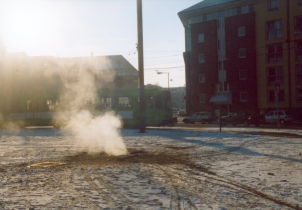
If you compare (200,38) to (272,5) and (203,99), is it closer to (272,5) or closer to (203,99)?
(203,99)

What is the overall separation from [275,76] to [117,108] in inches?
919

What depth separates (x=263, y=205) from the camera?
19.4ft

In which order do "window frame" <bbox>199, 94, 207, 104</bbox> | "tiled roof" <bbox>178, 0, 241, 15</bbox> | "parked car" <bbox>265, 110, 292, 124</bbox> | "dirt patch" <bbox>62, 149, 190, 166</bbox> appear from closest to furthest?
"dirt patch" <bbox>62, 149, 190, 166</bbox>
"parked car" <bbox>265, 110, 292, 124</bbox>
"tiled roof" <bbox>178, 0, 241, 15</bbox>
"window frame" <bbox>199, 94, 207, 104</bbox>

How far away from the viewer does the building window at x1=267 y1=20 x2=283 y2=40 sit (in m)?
42.4

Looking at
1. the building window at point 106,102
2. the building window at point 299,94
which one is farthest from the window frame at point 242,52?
the building window at point 106,102

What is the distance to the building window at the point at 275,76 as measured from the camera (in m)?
42.3

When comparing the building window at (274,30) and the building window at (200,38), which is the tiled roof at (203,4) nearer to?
the building window at (200,38)

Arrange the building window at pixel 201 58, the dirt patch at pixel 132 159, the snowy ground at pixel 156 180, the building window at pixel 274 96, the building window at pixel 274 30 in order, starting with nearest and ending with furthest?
the snowy ground at pixel 156 180, the dirt patch at pixel 132 159, the building window at pixel 274 96, the building window at pixel 274 30, the building window at pixel 201 58

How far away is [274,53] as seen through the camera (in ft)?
141

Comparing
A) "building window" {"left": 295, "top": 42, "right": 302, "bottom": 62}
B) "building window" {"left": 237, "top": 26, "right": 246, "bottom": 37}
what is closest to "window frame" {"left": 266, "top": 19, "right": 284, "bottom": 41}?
"building window" {"left": 295, "top": 42, "right": 302, "bottom": 62}

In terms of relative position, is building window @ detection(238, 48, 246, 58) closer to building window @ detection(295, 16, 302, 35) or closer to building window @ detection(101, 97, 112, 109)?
building window @ detection(295, 16, 302, 35)

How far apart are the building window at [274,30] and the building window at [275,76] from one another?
12.3 feet

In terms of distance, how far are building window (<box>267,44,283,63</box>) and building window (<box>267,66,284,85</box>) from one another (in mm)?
977

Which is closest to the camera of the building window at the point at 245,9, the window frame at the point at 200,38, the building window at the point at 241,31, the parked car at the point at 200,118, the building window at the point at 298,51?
the building window at the point at 298,51
